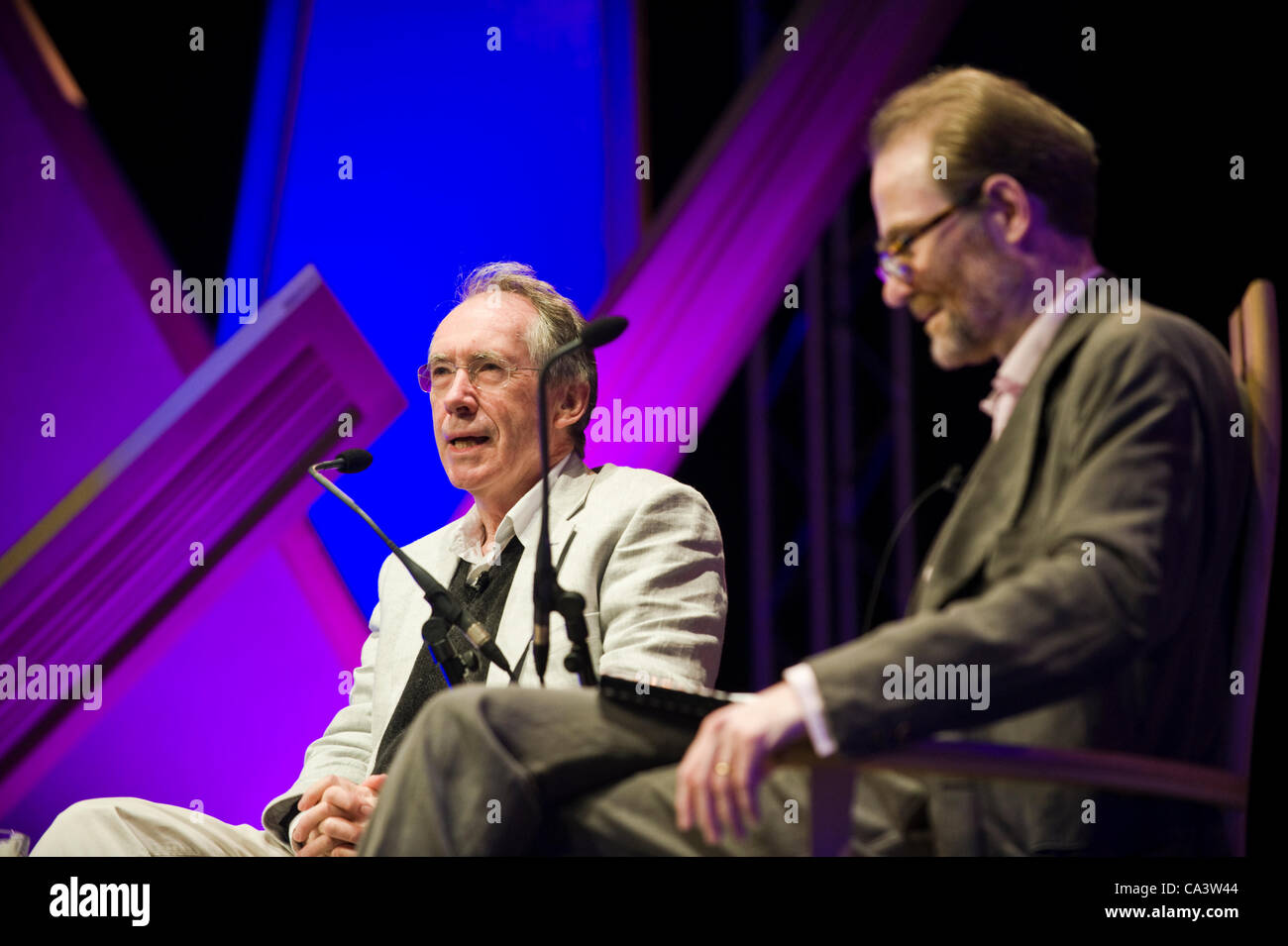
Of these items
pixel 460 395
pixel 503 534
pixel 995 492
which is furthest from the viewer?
pixel 460 395

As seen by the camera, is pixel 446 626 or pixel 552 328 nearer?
pixel 446 626

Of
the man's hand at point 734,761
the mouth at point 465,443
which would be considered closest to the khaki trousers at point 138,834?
the mouth at point 465,443

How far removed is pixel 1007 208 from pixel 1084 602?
2.48 ft

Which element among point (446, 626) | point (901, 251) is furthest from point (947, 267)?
point (446, 626)

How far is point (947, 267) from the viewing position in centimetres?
226

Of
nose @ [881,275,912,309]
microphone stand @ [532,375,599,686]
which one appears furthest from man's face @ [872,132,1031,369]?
microphone stand @ [532,375,599,686]

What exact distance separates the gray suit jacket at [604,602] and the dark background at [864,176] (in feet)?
2.50

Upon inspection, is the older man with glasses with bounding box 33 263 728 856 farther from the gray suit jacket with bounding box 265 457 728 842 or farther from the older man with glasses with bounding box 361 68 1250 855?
the older man with glasses with bounding box 361 68 1250 855

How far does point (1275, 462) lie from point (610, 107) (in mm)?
2209

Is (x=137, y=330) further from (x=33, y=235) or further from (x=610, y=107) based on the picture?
(x=610, y=107)

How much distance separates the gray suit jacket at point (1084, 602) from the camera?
1781 mm

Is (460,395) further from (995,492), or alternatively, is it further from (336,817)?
(995,492)

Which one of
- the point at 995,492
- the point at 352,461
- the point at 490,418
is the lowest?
the point at 995,492
